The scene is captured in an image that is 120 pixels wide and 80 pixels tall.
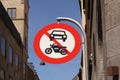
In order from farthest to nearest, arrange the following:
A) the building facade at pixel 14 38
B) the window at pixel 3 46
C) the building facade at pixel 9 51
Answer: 1. the building facade at pixel 14 38
2. the building facade at pixel 9 51
3. the window at pixel 3 46

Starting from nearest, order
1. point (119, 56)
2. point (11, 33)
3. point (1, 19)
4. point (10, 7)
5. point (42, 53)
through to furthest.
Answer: point (119, 56) → point (42, 53) → point (1, 19) → point (11, 33) → point (10, 7)

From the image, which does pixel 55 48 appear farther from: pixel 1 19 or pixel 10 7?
pixel 10 7

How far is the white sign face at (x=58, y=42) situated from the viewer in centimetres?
1301

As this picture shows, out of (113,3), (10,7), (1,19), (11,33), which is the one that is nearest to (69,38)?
(113,3)

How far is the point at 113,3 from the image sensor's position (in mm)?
10188

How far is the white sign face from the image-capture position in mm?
13008

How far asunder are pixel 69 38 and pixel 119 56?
3568 millimetres

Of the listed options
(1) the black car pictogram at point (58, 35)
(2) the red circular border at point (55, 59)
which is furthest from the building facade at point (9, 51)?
(2) the red circular border at point (55, 59)

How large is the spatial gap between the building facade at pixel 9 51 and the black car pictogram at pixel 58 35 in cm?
4312

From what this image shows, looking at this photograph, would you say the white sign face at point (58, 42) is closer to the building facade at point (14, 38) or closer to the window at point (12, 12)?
the building facade at point (14, 38)

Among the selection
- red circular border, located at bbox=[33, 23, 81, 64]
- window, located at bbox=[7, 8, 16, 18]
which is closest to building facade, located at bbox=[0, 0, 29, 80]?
window, located at bbox=[7, 8, 16, 18]

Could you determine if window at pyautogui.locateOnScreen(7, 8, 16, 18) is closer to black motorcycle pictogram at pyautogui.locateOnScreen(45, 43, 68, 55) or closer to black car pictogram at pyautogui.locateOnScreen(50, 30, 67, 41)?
black car pictogram at pyautogui.locateOnScreen(50, 30, 67, 41)

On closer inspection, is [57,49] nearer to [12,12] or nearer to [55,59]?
[55,59]

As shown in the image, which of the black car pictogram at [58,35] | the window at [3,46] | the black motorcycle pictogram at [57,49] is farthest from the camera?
the window at [3,46]
